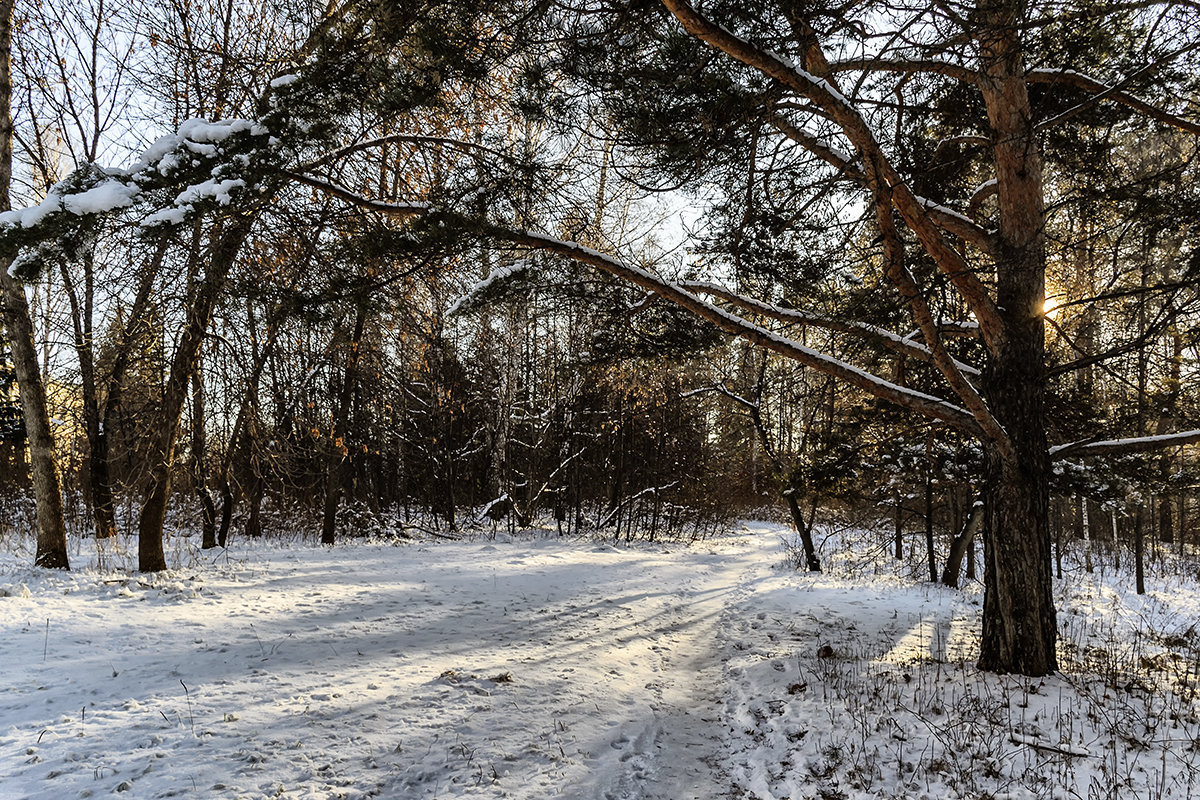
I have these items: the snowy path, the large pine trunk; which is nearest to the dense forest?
the large pine trunk

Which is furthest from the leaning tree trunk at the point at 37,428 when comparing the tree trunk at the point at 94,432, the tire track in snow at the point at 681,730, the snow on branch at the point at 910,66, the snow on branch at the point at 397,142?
the snow on branch at the point at 910,66

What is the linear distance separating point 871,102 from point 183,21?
872 centimetres

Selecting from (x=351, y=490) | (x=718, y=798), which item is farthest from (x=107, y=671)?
(x=351, y=490)

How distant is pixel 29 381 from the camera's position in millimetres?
7758

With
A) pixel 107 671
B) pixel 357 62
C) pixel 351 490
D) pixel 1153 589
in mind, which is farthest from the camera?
pixel 351 490

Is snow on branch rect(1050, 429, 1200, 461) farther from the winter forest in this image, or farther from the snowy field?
the snowy field

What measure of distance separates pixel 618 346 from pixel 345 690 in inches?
163

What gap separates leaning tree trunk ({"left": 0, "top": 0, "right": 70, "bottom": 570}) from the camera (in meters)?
7.64

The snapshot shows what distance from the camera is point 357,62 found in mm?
4902

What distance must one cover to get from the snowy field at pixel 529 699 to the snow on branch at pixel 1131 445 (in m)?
1.97

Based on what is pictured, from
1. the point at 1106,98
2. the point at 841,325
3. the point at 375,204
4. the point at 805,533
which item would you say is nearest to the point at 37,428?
the point at 375,204

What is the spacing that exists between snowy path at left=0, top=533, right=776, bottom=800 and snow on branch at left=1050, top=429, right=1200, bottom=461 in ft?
13.0

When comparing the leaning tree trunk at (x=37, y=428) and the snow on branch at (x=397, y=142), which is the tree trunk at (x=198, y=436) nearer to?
the leaning tree trunk at (x=37, y=428)

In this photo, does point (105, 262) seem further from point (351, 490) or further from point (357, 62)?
point (351, 490)
